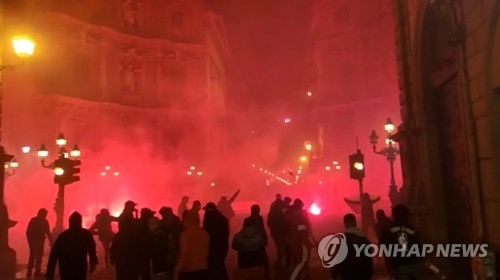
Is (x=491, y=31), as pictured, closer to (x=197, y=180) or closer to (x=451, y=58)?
(x=451, y=58)

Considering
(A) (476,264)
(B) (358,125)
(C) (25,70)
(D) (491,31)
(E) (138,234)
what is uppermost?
(C) (25,70)

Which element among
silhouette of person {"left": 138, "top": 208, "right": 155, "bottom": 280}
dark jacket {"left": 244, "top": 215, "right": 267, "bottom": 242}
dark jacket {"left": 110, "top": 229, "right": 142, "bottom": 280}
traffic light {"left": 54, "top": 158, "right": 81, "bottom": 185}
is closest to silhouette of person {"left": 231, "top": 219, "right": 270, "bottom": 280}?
dark jacket {"left": 244, "top": 215, "right": 267, "bottom": 242}

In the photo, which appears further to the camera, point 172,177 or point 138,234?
point 172,177

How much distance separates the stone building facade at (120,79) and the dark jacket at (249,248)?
32948 mm

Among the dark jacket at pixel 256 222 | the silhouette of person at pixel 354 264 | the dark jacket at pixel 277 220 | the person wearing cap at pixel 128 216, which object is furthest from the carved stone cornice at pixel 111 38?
the silhouette of person at pixel 354 264

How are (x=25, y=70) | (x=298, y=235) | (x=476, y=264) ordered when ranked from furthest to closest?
(x=25, y=70)
(x=298, y=235)
(x=476, y=264)

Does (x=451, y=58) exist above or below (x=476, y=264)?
above

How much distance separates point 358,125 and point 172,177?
20811 millimetres

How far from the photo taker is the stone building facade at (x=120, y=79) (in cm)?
3978

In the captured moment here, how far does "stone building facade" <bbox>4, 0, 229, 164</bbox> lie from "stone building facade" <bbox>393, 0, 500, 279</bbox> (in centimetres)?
3145

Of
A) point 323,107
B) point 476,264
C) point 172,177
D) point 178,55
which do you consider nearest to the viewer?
point 476,264

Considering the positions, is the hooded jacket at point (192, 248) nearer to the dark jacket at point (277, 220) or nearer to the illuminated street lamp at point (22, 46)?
the dark jacket at point (277, 220)

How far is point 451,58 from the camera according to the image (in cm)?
1067

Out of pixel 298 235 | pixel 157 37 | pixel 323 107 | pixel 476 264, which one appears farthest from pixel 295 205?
pixel 323 107
